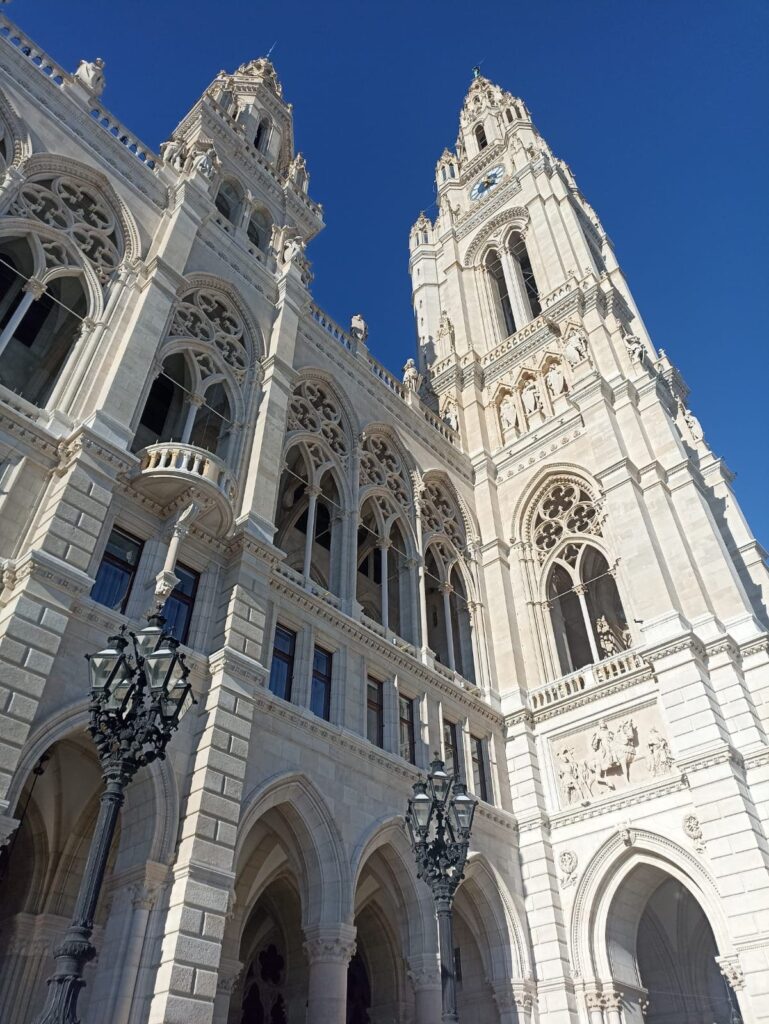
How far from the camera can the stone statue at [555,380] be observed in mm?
29031

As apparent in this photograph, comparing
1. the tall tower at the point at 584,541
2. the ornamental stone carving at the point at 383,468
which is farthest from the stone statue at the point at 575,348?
the ornamental stone carving at the point at 383,468

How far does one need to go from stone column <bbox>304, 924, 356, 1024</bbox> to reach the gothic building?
55mm

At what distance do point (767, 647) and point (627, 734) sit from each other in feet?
13.4

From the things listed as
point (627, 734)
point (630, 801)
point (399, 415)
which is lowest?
point (630, 801)

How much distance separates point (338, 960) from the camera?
14.0 metres

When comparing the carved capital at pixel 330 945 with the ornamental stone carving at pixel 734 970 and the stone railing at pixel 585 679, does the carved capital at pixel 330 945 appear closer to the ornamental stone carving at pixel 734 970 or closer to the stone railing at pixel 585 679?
the ornamental stone carving at pixel 734 970

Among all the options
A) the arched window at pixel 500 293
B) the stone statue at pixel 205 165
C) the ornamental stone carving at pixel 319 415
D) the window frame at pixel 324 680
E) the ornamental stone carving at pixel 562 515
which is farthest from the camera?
the arched window at pixel 500 293

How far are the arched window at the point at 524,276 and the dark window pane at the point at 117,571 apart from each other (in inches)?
984

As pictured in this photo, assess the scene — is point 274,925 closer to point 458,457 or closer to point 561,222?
point 458,457

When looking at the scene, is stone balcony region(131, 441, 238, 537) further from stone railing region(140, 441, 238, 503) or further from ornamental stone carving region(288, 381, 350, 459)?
ornamental stone carving region(288, 381, 350, 459)

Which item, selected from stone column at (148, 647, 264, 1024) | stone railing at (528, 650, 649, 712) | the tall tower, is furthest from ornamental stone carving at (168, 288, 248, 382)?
stone railing at (528, 650, 649, 712)

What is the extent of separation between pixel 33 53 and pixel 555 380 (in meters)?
19.6

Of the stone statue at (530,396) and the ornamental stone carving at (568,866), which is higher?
the stone statue at (530,396)

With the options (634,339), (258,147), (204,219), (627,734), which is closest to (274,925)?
(627,734)
